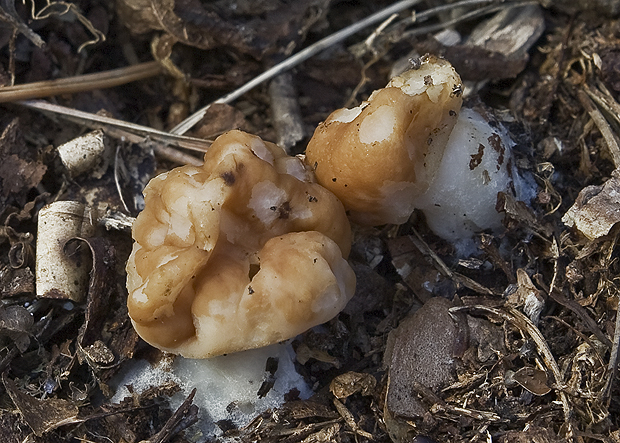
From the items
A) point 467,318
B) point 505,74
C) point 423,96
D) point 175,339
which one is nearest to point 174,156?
point 175,339

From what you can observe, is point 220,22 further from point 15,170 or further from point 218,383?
point 218,383

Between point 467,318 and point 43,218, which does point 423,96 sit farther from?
point 43,218

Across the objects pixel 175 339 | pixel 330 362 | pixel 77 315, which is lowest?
pixel 330 362

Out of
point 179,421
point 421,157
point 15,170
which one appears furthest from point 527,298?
point 15,170

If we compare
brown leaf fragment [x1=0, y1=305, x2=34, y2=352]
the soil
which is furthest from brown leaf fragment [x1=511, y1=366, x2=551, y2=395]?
brown leaf fragment [x1=0, y1=305, x2=34, y2=352]

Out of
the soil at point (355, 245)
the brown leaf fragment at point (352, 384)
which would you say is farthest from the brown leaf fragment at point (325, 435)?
the brown leaf fragment at point (352, 384)

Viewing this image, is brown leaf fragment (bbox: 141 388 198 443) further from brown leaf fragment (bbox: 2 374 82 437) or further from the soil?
brown leaf fragment (bbox: 2 374 82 437)

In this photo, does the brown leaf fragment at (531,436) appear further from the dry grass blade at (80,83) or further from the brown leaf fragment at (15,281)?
the dry grass blade at (80,83)

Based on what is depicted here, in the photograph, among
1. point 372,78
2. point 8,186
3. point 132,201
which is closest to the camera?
point 8,186
